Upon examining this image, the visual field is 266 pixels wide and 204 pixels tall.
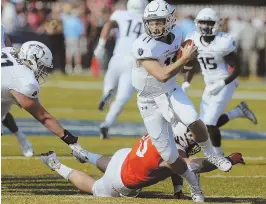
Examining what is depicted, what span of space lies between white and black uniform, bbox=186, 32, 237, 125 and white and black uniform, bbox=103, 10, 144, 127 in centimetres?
152

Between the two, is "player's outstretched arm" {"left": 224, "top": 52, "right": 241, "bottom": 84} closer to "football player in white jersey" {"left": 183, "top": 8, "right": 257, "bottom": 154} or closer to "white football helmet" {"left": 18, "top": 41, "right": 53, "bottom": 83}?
"football player in white jersey" {"left": 183, "top": 8, "right": 257, "bottom": 154}

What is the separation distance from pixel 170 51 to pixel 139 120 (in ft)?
23.8

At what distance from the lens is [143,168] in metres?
7.39

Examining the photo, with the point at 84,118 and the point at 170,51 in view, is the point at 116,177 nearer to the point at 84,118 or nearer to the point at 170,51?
the point at 170,51

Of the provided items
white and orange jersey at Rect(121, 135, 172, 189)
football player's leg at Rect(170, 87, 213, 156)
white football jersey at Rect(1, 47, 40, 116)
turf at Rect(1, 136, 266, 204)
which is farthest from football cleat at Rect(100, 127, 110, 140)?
football player's leg at Rect(170, 87, 213, 156)

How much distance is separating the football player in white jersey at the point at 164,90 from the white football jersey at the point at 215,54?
9.77 ft

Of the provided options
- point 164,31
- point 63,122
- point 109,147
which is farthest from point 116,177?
point 63,122

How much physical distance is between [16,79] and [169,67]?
116 centimetres

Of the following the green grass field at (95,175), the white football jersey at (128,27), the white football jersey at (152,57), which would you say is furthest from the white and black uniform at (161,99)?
the white football jersey at (128,27)

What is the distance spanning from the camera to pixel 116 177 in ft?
24.6

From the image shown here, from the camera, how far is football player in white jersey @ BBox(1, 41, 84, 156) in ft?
24.3

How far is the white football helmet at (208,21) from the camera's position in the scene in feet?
34.2

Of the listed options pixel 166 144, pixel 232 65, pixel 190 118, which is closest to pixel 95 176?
pixel 166 144

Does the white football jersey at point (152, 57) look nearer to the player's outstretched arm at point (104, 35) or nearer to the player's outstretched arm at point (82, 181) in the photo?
the player's outstretched arm at point (82, 181)
